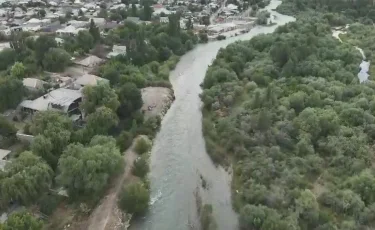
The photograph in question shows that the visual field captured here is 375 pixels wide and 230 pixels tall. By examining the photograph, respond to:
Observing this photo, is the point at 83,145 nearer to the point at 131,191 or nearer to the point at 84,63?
the point at 131,191

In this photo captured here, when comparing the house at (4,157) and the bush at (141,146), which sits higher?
the house at (4,157)

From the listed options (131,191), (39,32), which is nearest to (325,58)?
(131,191)

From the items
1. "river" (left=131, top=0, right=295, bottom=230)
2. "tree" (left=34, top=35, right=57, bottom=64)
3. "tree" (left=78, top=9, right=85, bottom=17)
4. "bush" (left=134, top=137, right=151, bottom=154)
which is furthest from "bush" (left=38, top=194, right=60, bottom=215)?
"tree" (left=78, top=9, right=85, bottom=17)

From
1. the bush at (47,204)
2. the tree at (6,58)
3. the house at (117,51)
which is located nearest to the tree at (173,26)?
the house at (117,51)

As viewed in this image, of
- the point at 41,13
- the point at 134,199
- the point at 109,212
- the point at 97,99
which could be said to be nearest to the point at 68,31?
the point at 41,13

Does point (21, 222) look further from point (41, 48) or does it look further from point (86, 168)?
point (41, 48)

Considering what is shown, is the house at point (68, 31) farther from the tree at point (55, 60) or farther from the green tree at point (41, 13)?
the green tree at point (41, 13)

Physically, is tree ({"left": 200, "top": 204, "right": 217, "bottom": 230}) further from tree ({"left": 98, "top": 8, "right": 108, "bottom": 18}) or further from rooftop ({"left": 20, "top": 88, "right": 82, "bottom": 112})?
tree ({"left": 98, "top": 8, "right": 108, "bottom": 18})
